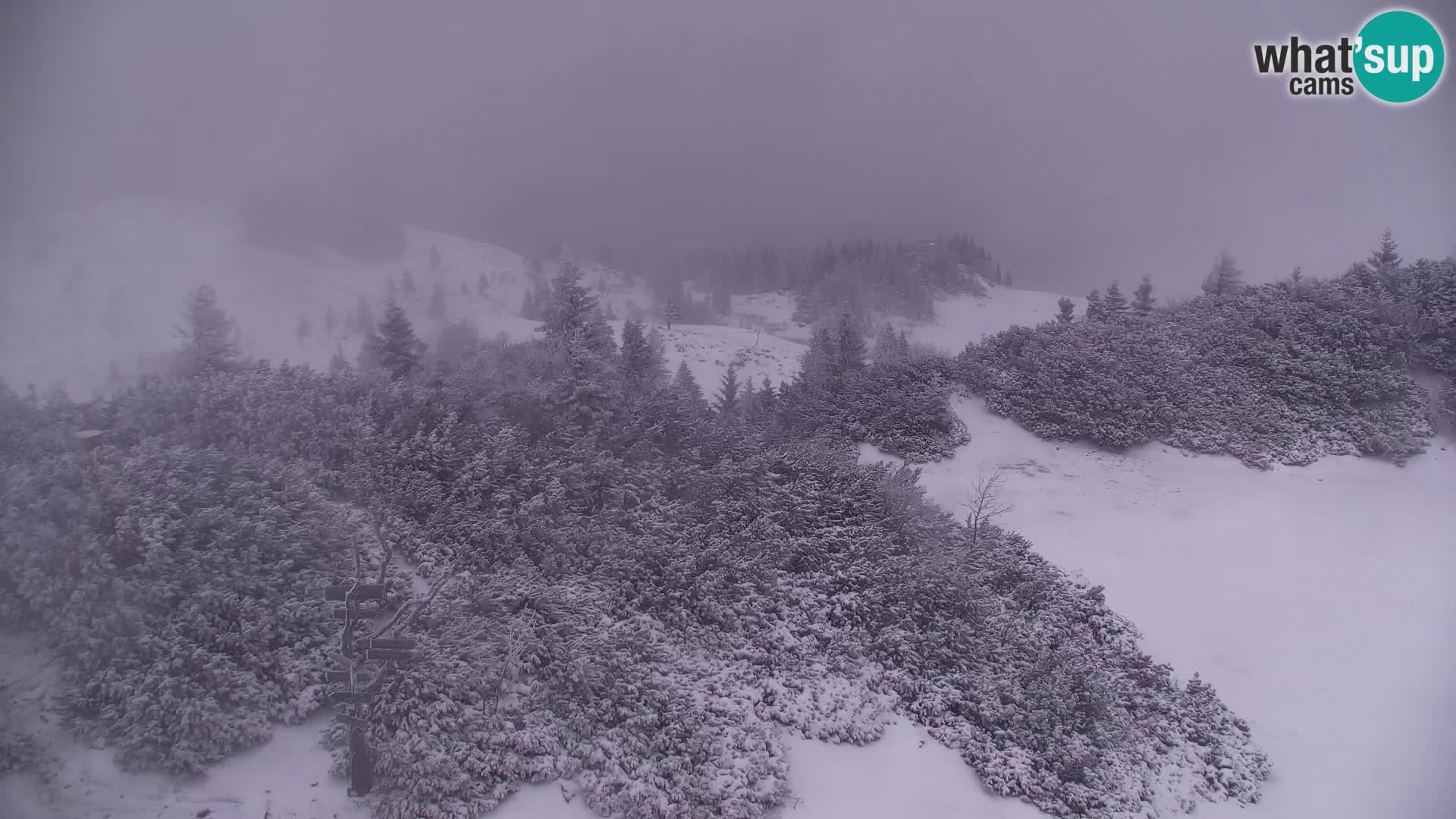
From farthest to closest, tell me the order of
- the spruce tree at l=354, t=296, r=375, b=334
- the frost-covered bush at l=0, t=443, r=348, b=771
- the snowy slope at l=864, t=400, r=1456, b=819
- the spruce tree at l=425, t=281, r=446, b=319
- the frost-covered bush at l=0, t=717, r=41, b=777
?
the spruce tree at l=425, t=281, r=446, b=319
the spruce tree at l=354, t=296, r=375, b=334
the snowy slope at l=864, t=400, r=1456, b=819
the frost-covered bush at l=0, t=443, r=348, b=771
the frost-covered bush at l=0, t=717, r=41, b=777

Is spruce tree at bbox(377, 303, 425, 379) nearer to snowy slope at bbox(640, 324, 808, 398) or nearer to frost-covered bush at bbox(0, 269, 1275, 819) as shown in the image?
frost-covered bush at bbox(0, 269, 1275, 819)

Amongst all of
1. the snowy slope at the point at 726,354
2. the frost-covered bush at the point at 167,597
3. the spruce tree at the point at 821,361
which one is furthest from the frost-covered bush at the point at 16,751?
the snowy slope at the point at 726,354

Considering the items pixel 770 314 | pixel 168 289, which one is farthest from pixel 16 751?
pixel 770 314

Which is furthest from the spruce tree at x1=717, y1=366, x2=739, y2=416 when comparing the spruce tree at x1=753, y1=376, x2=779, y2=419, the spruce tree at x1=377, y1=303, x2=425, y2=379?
the spruce tree at x1=377, y1=303, x2=425, y2=379

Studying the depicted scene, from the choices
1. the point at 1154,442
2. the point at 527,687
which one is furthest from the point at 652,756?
the point at 1154,442

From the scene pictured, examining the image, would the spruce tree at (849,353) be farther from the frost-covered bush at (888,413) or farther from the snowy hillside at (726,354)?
the snowy hillside at (726,354)
